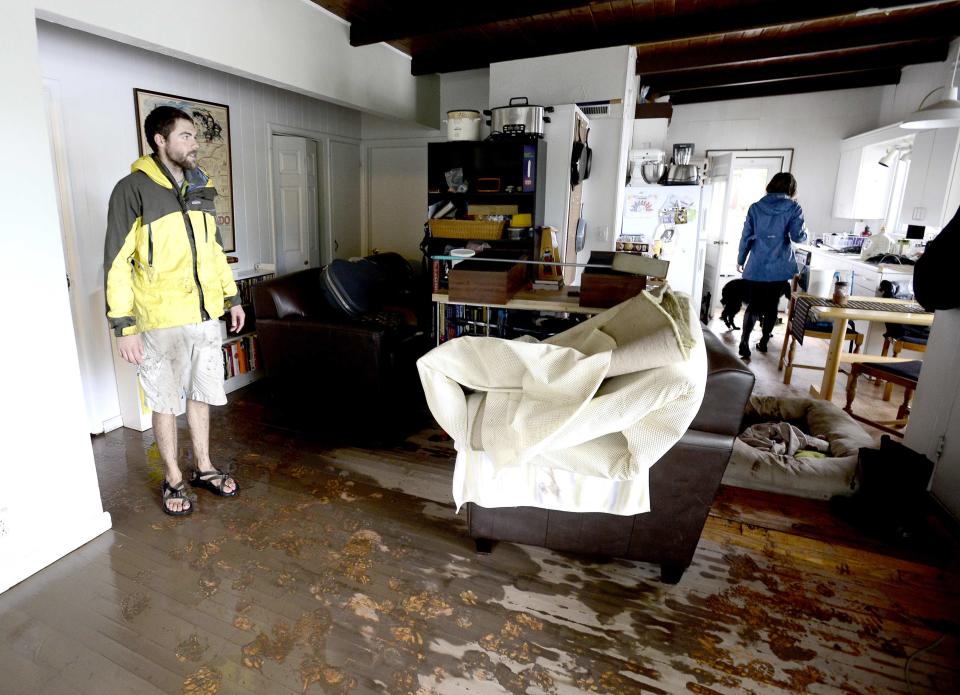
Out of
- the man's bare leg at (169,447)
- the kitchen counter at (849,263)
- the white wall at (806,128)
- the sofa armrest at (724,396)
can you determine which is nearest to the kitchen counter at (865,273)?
the kitchen counter at (849,263)

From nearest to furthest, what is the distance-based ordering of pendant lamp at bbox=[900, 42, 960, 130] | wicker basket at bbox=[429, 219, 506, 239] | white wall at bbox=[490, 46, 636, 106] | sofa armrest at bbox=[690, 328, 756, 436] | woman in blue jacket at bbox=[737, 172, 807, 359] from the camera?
1. sofa armrest at bbox=[690, 328, 756, 436]
2. pendant lamp at bbox=[900, 42, 960, 130]
3. wicker basket at bbox=[429, 219, 506, 239]
4. white wall at bbox=[490, 46, 636, 106]
5. woman in blue jacket at bbox=[737, 172, 807, 359]

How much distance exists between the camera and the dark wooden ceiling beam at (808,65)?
5.76m

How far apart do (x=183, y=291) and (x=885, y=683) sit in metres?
2.96

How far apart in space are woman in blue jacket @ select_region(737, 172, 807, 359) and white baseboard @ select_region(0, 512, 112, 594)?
16.6ft

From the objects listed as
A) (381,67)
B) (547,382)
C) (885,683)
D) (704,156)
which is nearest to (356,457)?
(547,382)

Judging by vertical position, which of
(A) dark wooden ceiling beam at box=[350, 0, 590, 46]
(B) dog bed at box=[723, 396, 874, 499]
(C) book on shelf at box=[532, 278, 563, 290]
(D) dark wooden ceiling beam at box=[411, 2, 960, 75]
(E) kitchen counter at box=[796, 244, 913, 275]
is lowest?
(B) dog bed at box=[723, 396, 874, 499]

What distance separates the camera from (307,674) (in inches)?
66.7

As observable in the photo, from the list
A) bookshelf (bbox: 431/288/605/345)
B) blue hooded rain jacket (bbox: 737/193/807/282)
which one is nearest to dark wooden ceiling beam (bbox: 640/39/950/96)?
blue hooded rain jacket (bbox: 737/193/807/282)

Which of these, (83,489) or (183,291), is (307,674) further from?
(183,291)

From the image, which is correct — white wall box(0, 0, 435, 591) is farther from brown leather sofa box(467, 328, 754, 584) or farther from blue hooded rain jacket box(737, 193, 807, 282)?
blue hooded rain jacket box(737, 193, 807, 282)

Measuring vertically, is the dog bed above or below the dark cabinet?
below

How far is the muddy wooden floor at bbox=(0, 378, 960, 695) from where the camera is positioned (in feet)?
5.60

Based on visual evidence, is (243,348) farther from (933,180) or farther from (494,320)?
(933,180)

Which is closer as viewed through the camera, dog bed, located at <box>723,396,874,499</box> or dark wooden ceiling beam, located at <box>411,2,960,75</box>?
dog bed, located at <box>723,396,874,499</box>
